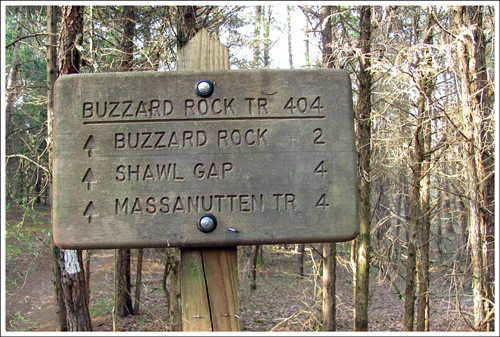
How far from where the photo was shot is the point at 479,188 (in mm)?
4848

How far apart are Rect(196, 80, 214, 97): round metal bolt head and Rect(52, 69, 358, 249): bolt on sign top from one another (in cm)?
8

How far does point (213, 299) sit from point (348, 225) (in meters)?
0.67

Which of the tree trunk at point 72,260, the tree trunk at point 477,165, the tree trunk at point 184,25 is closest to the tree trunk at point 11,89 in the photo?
the tree trunk at point 72,260

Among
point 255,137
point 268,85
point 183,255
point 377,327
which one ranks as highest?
point 268,85

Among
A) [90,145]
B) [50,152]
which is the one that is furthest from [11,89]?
[90,145]

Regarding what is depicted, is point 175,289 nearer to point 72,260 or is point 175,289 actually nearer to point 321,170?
point 72,260

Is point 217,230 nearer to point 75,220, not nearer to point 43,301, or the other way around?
point 75,220

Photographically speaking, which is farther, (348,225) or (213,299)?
(213,299)

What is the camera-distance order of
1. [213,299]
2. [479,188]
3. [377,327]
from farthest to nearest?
[377,327], [479,188], [213,299]

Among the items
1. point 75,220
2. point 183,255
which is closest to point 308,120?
point 183,255

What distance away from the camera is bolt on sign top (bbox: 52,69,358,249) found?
1524mm

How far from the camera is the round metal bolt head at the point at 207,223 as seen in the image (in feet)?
4.96

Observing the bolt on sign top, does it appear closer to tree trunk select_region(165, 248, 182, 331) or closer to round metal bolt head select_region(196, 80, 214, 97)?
round metal bolt head select_region(196, 80, 214, 97)

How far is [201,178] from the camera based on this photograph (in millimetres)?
1524
